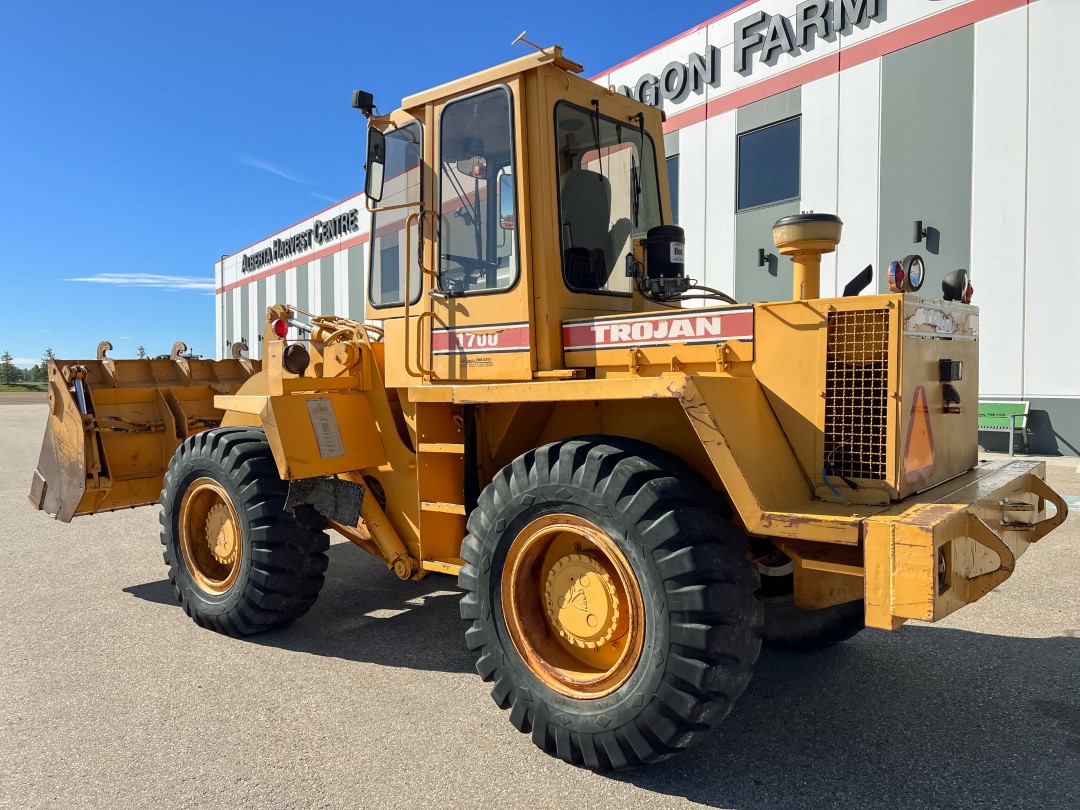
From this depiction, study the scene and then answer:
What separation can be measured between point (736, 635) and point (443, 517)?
1.93 m

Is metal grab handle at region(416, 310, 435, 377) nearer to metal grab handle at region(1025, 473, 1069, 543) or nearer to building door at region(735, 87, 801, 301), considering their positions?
metal grab handle at region(1025, 473, 1069, 543)

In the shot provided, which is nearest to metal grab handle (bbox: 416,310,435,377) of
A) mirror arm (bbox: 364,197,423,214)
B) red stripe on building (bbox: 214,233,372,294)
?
mirror arm (bbox: 364,197,423,214)

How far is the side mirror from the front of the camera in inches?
169

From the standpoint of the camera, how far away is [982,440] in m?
12.4

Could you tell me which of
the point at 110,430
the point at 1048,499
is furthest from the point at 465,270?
the point at 110,430

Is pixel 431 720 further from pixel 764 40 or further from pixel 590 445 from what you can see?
pixel 764 40

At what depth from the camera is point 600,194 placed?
4270mm

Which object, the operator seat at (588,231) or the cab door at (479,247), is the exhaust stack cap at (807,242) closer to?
the operator seat at (588,231)

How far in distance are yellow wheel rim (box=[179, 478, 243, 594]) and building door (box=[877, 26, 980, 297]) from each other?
10.5m

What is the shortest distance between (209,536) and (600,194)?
10.8 feet

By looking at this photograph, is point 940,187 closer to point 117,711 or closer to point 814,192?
point 814,192

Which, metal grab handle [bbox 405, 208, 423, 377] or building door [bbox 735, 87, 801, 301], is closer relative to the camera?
metal grab handle [bbox 405, 208, 423, 377]

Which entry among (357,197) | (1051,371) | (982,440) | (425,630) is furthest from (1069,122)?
(357,197)

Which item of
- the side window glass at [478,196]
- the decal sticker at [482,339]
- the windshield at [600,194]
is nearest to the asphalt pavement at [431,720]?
the decal sticker at [482,339]
